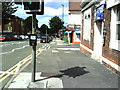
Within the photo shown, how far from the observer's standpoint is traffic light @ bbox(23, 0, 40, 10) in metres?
5.26

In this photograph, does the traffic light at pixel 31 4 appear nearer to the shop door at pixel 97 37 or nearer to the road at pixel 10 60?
the road at pixel 10 60

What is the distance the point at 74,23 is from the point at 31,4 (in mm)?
28711

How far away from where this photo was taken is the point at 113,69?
7.45m

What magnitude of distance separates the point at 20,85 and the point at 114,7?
225 inches

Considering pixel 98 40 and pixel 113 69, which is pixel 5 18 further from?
pixel 113 69

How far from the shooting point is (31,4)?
17.4 ft

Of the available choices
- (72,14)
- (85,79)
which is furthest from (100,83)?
(72,14)

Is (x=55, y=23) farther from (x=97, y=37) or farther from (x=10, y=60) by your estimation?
(x=10, y=60)

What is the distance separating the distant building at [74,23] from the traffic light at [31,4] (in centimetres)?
2736

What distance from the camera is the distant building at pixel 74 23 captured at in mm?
32656

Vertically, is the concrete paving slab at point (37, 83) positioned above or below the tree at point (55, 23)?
below

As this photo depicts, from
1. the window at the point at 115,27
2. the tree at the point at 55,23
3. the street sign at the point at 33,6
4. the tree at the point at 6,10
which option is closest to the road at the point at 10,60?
the street sign at the point at 33,6

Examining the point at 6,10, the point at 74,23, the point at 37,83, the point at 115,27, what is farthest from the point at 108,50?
the point at 6,10

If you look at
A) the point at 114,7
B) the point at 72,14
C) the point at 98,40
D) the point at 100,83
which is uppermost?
the point at 72,14
